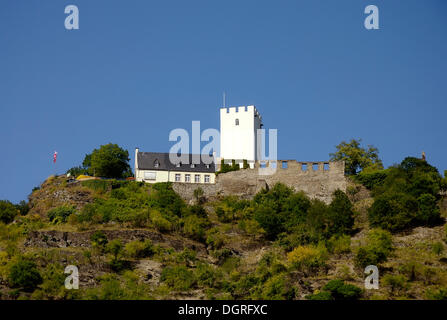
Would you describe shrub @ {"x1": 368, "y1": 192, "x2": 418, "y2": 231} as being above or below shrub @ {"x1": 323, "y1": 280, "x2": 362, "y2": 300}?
above

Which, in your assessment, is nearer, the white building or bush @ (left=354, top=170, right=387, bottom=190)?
bush @ (left=354, top=170, right=387, bottom=190)

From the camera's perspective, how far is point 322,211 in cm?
6638

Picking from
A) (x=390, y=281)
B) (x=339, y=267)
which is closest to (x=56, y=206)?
(x=339, y=267)

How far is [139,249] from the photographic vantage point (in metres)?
62.2

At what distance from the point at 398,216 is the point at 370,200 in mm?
7116

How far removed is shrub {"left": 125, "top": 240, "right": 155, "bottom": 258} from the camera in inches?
2430

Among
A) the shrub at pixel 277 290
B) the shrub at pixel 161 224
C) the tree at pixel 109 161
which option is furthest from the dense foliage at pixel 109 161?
the shrub at pixel 277 290

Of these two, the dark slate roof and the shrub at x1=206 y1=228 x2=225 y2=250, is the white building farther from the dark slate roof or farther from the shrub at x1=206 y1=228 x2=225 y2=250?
the shrub at x1=206 y1=228 x2=225 y2=250

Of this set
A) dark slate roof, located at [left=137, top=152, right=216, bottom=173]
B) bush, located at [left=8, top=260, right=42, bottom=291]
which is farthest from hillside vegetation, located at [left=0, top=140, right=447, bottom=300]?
dark slate roof, located at [left=137, top=152, right=216, bottom=173]

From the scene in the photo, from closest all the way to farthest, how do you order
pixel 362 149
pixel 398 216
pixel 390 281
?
pixel 390 281, pixel 398 216, pixel 362 149

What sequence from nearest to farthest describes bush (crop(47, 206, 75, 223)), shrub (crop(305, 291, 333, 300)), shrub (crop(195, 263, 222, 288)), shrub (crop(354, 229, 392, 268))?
shrub (crop(305, 291, 333, 300)) → shrub (crop(195, 263, 222, 288)) → shrub (crop(354, 229, 392, 268)) → bush (crop(47, 206, 75, 223))

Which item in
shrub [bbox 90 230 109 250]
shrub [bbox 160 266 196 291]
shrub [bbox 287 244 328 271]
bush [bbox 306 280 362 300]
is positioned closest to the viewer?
bush [bbox 306 280 362 300]

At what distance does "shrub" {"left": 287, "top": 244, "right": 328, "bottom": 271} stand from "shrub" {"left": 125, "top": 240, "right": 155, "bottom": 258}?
1046 centimetres
